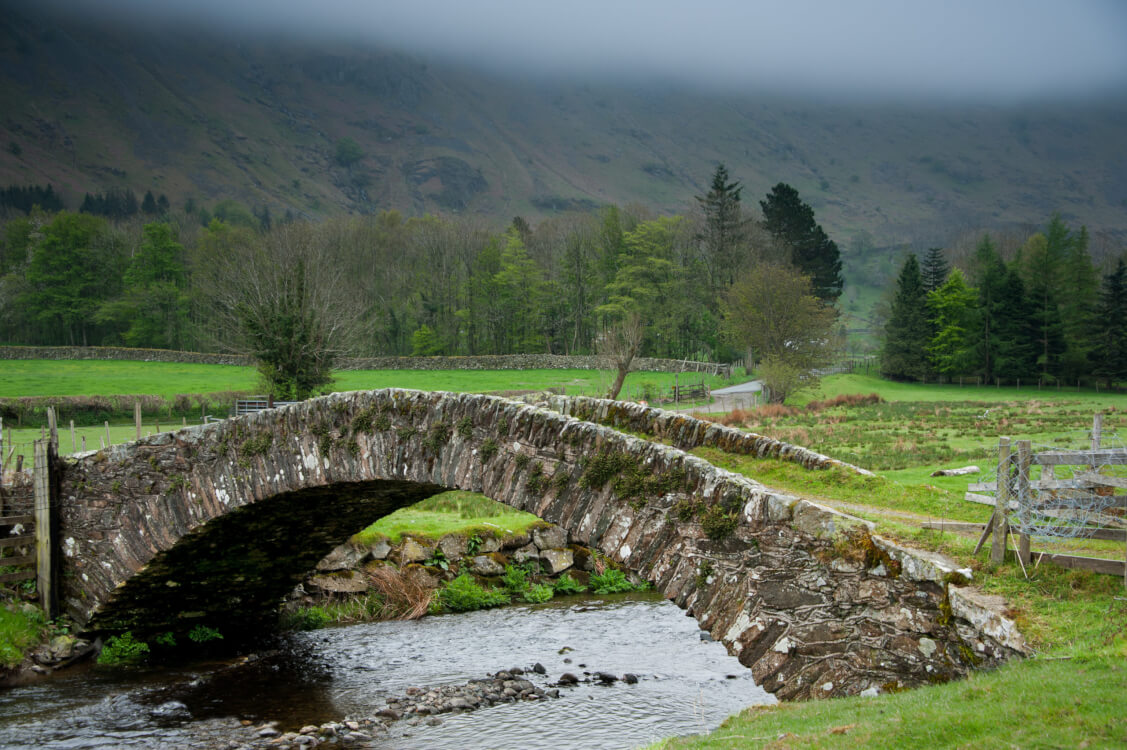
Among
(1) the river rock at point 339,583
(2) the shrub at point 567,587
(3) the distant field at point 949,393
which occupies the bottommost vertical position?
(2) the shrub at point 567,587

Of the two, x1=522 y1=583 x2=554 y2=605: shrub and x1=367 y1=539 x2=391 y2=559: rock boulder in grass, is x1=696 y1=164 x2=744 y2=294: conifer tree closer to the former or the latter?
x1=522 y1=583 x2=554 y2=605: shrub

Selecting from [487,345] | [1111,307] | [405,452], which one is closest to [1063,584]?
[405,452]

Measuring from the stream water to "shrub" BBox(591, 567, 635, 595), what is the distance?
186cm

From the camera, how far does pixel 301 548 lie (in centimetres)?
1475

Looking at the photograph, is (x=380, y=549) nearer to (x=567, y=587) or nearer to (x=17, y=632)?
(x=567, y=587)

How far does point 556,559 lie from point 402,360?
5036 cm

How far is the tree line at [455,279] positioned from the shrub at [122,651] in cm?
5261

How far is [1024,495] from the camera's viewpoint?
23.5 ft

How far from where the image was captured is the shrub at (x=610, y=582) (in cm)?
1927

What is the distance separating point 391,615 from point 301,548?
142 inches

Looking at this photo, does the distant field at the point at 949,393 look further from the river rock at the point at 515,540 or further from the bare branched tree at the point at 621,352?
the river rock at the point at 515,540

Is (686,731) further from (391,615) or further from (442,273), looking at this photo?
(442,273)

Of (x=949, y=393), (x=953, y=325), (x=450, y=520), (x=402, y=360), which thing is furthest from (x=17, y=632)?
(x=953, y=325)

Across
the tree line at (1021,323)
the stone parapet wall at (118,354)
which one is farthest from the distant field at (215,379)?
the tree line at (1021,323)
